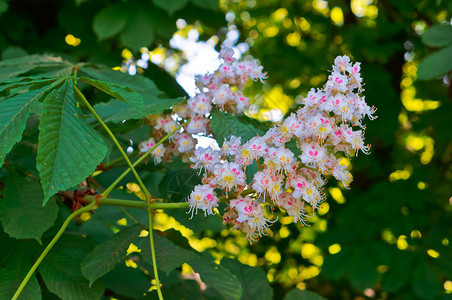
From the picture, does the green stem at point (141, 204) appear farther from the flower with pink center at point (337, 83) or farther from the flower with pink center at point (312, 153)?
the flower with pink center at point (337, 83)

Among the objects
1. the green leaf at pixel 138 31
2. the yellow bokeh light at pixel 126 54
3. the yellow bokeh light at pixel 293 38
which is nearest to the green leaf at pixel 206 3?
the green leaf at pixel 138 31

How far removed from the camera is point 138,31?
2.48 metres

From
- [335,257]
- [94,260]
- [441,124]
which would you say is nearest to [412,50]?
[441,124]

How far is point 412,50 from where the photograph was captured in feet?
12.5

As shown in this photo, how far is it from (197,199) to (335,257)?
186 cm

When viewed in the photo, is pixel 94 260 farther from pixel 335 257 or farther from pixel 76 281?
pixel 335 257

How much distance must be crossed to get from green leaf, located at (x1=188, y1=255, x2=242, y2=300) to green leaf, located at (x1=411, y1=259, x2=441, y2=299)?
1699 mm

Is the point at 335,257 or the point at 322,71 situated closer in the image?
the point at 335,257

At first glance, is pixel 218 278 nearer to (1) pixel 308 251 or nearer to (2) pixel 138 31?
(2) pixel 138 31

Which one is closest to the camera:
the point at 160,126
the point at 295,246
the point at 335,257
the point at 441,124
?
the point at 160,126

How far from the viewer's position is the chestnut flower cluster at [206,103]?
1240 millimetres

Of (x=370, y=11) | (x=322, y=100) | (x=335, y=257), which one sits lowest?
(x=335, y=257)

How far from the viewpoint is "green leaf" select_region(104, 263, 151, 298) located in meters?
1.46

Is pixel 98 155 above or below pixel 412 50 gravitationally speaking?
above
